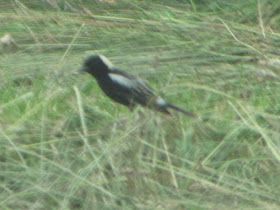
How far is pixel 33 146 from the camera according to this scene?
4973mm

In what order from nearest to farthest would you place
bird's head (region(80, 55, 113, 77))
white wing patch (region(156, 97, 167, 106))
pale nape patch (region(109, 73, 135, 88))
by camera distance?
white wing patch (region(156, 97, 167, 106)) → pale nape patch (region(109, 73, 135, 88)) → bird's head (region(80, 55, 113, 77))

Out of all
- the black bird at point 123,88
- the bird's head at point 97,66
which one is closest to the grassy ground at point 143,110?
the black bird at point 123,88

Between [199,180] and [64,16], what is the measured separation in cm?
A: 281

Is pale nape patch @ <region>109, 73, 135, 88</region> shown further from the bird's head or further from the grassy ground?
the grassy ground

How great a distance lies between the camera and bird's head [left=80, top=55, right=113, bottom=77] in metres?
5.62

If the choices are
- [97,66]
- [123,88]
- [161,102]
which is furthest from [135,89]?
[97,66]

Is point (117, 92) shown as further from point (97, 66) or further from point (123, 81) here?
point (97, 66)

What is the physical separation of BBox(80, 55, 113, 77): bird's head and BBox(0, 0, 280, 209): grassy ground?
0.19 metres

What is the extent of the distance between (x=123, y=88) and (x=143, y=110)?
24 cm

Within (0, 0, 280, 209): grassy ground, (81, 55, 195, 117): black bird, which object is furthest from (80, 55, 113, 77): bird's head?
(0, 0, 280, 209): grassy ground

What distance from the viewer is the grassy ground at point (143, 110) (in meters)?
4.60

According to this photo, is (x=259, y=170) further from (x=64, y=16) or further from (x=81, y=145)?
(x=64, y=16)

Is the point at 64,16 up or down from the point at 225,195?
down

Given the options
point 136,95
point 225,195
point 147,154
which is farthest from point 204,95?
point 225,195
